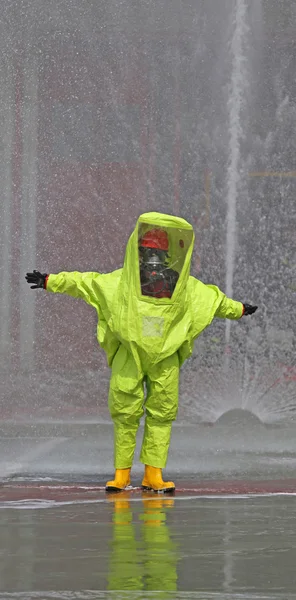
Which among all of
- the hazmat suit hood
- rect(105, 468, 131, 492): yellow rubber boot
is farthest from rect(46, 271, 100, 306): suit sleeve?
rect(105, 468, 131, 492): yellow rubber boot

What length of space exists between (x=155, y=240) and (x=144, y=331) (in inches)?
17.2

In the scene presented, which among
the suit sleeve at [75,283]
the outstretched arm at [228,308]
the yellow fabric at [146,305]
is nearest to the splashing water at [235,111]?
the outstretched arm at [228,308]

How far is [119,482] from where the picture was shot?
7117 mm

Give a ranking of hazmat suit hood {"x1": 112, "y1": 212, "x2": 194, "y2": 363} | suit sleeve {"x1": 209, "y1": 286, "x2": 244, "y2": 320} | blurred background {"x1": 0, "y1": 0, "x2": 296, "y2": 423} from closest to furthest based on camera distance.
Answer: hazmat suit hood {"x1": 112, "y1": 212, "x2": 194, "y2": 363} → suit sleeve {"x1": 209, "y1": 286, "x2": 244, "y2": 320} → blurred background {"x1": 0, "y1": 0, "x2": 296, "y2": 423}

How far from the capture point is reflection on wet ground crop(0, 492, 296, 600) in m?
4.41

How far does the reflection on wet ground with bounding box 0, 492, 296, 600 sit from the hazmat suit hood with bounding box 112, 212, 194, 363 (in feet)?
2.35

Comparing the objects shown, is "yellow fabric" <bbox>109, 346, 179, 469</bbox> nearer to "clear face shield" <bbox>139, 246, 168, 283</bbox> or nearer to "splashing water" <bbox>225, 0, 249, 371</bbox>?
"clear face shield" <bbox>139, 246, 168, 283</bbox>

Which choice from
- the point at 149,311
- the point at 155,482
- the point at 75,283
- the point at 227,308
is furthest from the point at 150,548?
the point at 227,308

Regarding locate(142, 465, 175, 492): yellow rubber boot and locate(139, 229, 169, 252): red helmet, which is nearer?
locate(142, 465, 175, 492): yellow rubber boot

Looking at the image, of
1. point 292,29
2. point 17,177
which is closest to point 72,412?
point 17,177

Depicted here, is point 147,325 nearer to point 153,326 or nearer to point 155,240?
point 153,326

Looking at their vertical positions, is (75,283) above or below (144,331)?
above

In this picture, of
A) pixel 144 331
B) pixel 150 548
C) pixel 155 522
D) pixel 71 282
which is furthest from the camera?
pixel 71 282

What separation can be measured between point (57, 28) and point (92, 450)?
4.68m
